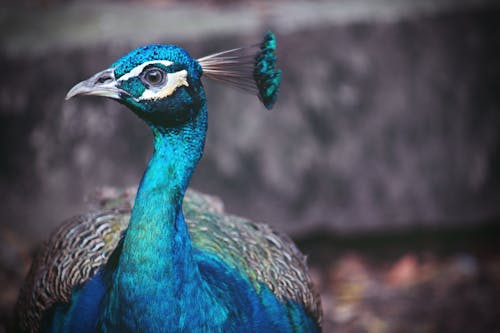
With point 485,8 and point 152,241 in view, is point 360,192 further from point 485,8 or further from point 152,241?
point 152,241

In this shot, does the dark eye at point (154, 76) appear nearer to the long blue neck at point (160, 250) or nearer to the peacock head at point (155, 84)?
the peacock head at point (155, 84)

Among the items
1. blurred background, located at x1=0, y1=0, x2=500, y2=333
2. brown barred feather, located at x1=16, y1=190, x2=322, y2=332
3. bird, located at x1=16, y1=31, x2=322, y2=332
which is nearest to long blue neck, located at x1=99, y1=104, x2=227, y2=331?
bird, located at x1=16, y1=31, x2=322, y2=332

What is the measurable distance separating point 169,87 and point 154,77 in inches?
1.7

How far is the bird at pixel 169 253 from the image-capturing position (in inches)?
73.3

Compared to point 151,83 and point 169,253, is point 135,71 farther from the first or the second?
point 169,253

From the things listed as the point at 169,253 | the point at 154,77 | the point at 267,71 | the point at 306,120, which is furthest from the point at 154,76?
the point at 306,120

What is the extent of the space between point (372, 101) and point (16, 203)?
6.59ft

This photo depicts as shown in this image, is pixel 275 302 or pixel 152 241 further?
Answer: pixel 275 302

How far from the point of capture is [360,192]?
419cm

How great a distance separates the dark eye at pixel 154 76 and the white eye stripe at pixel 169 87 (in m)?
0.01

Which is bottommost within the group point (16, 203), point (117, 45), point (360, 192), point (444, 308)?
point (444, 308)

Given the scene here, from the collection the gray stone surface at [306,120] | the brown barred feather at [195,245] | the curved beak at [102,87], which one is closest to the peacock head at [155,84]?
the curved beak at [102,87]

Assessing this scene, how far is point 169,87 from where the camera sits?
1.86m

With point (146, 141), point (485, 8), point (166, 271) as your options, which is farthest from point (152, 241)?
point (485, 8)
